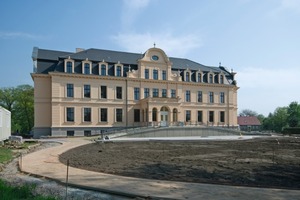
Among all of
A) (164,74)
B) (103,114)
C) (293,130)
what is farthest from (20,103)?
(293,130)

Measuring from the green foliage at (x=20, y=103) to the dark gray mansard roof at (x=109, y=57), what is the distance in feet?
72.0

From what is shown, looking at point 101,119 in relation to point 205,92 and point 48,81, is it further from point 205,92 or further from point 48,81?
point 205,92

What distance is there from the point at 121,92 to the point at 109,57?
6.27 m

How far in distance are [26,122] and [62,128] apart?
99.3 feet

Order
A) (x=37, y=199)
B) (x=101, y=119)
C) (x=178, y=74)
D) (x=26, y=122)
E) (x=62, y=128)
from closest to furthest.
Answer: (x=37, y=199)
(x=62, y=128)
(x=101, y=119)
(x=178, y=74)
(x=26, y=122)

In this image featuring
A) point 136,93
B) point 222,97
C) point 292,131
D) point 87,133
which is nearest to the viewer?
point 87,133

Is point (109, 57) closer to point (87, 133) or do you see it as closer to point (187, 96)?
point (87, 133)

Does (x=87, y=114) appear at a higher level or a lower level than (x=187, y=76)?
lower

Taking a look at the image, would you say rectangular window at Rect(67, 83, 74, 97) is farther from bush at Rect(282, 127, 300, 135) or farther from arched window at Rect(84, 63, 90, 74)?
bush at Rect(282, 127, 300, 135)

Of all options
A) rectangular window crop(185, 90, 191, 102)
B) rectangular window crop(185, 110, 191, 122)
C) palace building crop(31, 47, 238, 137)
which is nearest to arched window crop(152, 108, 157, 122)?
palace building crop(31, 47, 238, 137)

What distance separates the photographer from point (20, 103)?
63656 millimetres

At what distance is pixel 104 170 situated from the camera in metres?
11.3

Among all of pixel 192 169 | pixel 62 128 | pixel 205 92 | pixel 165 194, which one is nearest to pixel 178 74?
pixel 205 92

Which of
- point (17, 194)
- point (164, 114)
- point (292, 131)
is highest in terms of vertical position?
point (164, 114)
